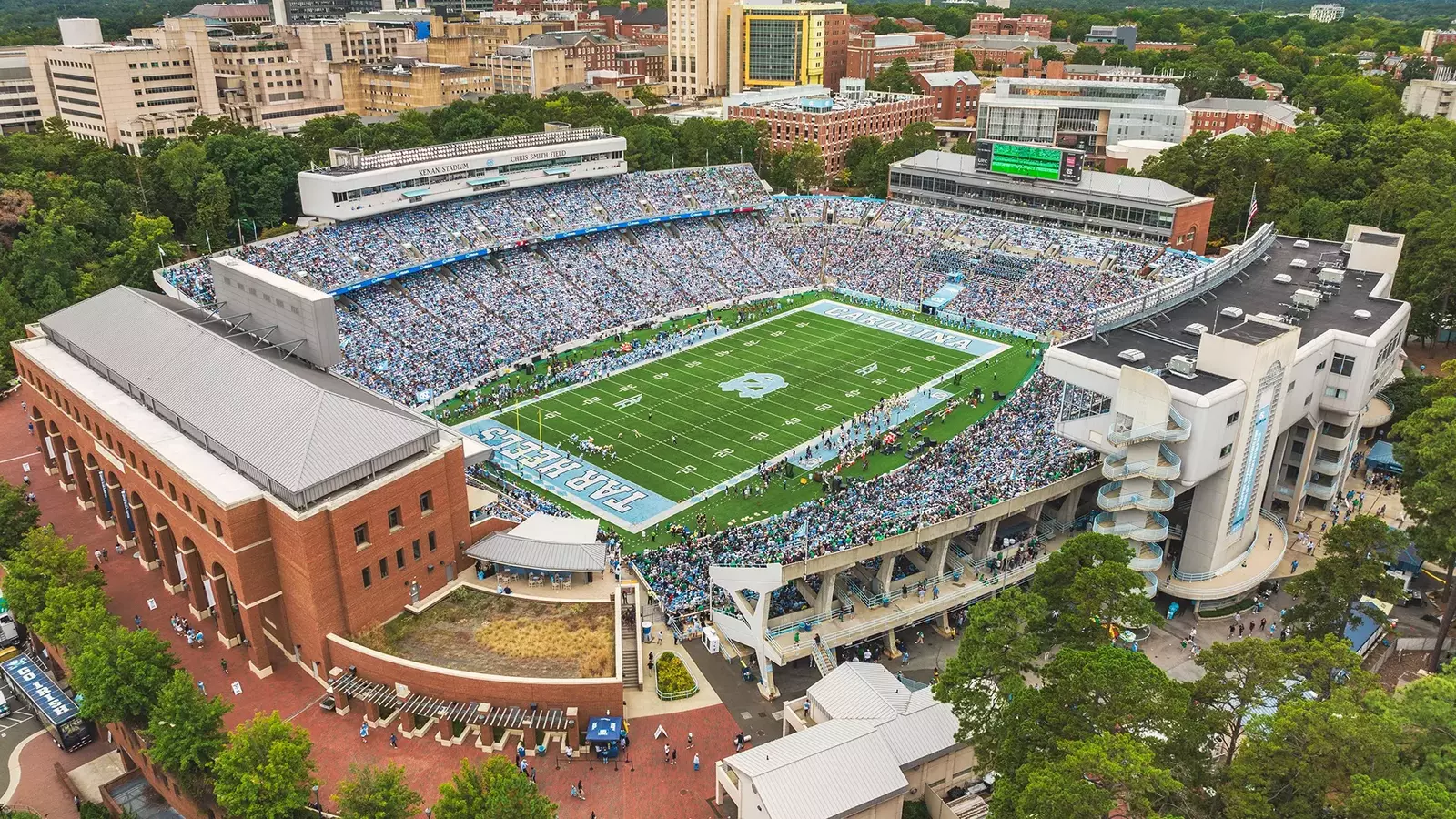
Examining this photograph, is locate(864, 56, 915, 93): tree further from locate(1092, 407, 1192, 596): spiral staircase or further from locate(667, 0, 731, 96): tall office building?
locate(1092, 407, 1192, 596): spiral staircase

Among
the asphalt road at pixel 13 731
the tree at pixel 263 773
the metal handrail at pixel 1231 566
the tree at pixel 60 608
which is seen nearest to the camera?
the tree at pixel 263 773

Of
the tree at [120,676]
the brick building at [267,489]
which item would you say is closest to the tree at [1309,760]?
the brick building at [267,489]

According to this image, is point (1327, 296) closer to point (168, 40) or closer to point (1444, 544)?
point (1444, 544)

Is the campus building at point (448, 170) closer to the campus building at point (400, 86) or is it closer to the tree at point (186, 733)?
the tree at point (186, 733)

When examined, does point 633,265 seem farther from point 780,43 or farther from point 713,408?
point 780,43

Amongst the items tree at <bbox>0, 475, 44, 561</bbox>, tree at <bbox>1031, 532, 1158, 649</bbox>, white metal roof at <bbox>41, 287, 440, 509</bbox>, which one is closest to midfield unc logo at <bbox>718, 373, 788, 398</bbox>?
white metal roof at <bbox>41, 287, 440, 509</bbox>
